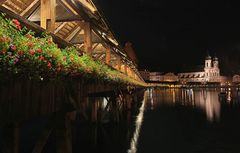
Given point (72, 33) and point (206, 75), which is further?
point (206, 75)

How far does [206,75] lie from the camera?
184m

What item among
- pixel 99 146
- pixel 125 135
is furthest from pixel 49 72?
pixel 125 135

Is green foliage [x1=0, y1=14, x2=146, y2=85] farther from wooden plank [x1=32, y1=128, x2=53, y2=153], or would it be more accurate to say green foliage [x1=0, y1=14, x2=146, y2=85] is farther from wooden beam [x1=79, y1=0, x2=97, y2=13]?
wooden beam [x1=79, y1=0, x2=97, y2=13]

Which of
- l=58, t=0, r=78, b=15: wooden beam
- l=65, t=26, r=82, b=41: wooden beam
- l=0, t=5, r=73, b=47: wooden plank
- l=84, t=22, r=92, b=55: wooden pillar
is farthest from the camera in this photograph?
l=65, t=26, r=82, b=41: wooden beam

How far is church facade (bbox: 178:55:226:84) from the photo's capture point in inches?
7165

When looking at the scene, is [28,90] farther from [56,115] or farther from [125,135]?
[125,135]

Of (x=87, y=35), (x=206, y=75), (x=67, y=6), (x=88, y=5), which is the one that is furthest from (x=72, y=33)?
(x=206, y=75)

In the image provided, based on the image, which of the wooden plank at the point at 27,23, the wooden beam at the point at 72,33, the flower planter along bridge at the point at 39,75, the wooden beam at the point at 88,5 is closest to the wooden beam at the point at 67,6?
the flower planter along bridge at the point at 39,75

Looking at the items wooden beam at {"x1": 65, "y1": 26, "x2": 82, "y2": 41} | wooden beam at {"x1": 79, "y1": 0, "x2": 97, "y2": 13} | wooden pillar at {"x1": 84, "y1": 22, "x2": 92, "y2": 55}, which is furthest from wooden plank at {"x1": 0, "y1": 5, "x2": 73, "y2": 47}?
wooden beam at {"x1": 65, "y1": 26, "x2": 82, "y2": 41}

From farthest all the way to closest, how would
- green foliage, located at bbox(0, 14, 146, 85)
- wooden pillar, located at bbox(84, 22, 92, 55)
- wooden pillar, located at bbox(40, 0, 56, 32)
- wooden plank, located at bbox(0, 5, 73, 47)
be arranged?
wooden pillar, located at bbox(84, 22, 92, 55)
wooden pillar, located at bbox(40, 0, 56, 32)
wooden plank, located at bbox(0, 5, 73, 47)
green foliage, located at bbox(0, 14, 146, 85)

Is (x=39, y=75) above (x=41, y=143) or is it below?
above

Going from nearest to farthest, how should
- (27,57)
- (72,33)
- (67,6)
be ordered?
(27,57), (67,6), (72,33)

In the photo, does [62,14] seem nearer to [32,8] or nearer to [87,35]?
[32,8]

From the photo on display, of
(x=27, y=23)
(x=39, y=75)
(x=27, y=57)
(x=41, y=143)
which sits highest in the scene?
(x=27, y=23)
